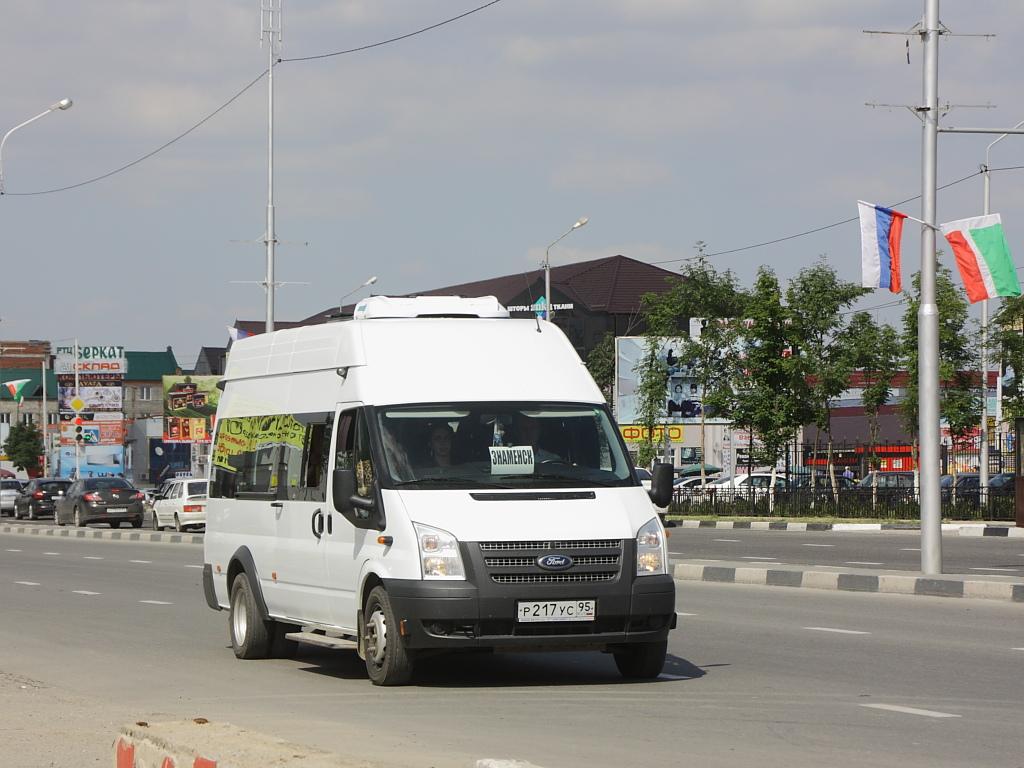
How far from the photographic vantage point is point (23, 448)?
11669 cm

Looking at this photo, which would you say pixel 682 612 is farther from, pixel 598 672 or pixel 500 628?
pixel 500 628

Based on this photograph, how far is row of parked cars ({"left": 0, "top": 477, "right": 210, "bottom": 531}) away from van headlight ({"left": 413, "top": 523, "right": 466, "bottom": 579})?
2658 cm

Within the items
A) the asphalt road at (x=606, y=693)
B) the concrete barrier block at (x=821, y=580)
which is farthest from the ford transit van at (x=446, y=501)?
the concrete barrier block at (x=821, y=580)

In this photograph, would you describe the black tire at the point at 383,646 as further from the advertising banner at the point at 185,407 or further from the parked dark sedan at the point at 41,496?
the advertising banner at the point at 185,407

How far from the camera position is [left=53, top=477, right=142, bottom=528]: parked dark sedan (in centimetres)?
4441

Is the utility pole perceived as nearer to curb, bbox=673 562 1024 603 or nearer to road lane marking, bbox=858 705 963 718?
curb, bbox=673 562 1024 603

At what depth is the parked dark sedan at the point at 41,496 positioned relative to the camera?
56469mm

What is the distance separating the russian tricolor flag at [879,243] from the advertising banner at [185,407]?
5859 centimetres

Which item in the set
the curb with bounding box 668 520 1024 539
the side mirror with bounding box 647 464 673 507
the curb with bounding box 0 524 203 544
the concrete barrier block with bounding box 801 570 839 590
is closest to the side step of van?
the side mirror with bounding box 647 464 673 507

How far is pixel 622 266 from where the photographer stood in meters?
88.2

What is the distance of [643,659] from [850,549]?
649 inches

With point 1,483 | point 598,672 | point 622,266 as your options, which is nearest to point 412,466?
point 598,672

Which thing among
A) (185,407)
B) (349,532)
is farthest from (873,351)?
(185,407)

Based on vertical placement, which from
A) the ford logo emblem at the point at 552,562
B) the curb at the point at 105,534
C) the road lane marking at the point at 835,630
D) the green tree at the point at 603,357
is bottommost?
the curb at the point at 105,534
